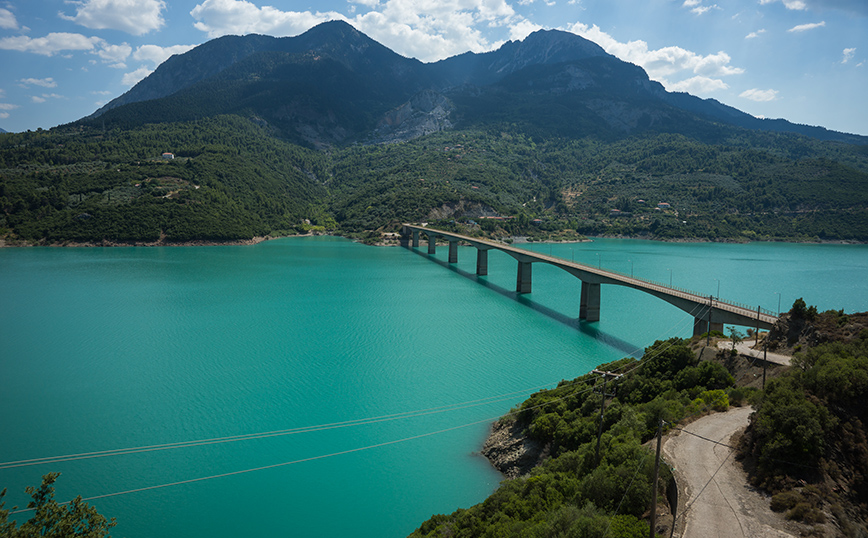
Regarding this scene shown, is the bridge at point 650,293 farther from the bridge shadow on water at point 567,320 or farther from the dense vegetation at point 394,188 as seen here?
the dense vegetation at point 394,188

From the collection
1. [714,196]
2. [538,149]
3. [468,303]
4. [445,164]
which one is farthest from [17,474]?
[538,149]

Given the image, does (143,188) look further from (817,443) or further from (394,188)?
(817,443)

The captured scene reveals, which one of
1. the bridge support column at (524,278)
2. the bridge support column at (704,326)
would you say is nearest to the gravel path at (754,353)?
the bridge support column at (704,326)

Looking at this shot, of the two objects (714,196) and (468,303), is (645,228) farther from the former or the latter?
(468,303)

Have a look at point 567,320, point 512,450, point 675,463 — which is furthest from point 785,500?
point 567,320

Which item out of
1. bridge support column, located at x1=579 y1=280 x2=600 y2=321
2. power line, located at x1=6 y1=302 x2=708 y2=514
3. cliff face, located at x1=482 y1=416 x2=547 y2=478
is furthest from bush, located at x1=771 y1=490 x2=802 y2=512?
bridge support column, located at x1=579 y1=280 x2=600 y2=321

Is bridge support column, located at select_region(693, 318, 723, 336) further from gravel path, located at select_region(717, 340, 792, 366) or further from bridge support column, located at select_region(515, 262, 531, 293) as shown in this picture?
bridge support column, located at select_region(515, 262, 531, 293)
